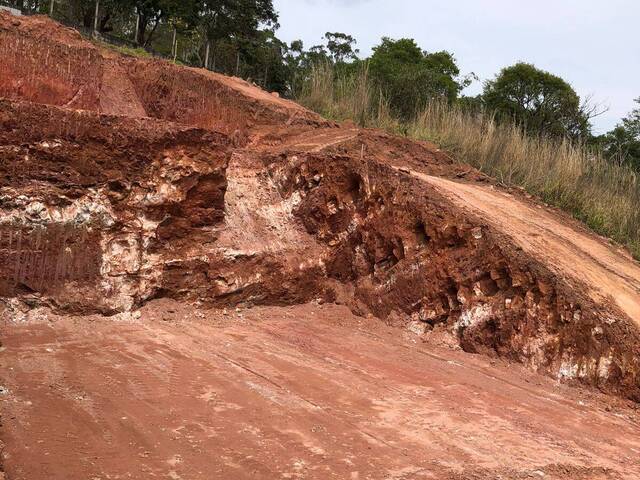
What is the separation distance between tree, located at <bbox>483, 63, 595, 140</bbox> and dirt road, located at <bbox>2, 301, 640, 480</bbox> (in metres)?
11.8

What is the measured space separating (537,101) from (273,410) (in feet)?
54.1

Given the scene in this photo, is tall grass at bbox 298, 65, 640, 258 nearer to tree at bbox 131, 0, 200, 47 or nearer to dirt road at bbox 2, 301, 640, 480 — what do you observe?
dirt road at bbox 2, 301, 640, 480

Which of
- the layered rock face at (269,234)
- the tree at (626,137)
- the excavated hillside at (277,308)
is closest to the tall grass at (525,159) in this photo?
the excavated hillside at (277,308)

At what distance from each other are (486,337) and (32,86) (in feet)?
19.1

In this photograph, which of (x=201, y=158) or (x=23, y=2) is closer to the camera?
A: (x=201, y=158)

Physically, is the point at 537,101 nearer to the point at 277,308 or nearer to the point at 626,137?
the point at 626,137

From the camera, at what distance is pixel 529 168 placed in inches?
401

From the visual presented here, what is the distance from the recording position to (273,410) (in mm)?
4344

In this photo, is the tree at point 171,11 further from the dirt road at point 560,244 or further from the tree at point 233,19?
the dirt road at point 560,244

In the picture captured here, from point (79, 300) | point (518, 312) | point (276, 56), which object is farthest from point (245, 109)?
point (276, 56)

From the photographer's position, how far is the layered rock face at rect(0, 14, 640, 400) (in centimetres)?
582

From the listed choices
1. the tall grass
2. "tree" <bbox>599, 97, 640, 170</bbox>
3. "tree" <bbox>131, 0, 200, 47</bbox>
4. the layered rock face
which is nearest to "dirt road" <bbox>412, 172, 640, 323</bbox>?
the layered rock face

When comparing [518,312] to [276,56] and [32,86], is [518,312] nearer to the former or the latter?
[32,86]

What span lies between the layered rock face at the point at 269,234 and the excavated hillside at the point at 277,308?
2 centimetres
